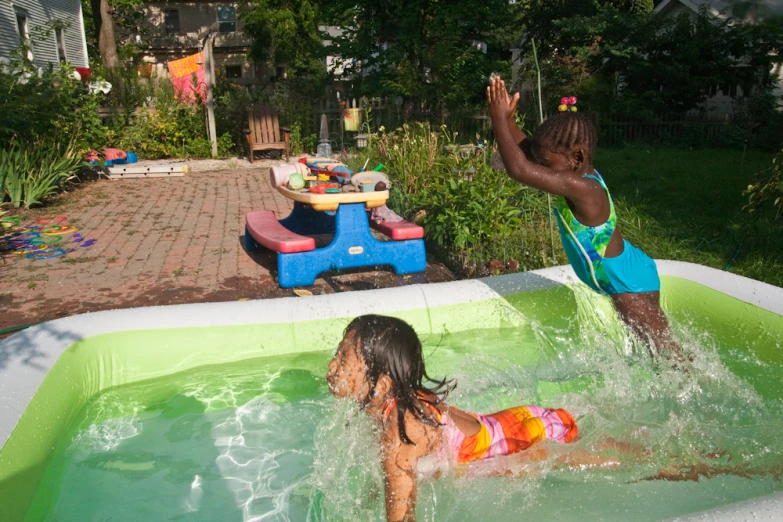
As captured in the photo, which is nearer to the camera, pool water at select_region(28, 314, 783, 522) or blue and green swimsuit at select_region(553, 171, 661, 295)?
pool water at select_region(28, 314, 783, 522)

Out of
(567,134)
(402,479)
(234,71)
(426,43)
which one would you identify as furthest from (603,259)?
(234,71)

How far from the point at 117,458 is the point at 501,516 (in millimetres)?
1781

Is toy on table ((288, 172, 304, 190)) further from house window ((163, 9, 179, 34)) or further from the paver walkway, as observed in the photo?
house window ((163, 9, 179, 34))

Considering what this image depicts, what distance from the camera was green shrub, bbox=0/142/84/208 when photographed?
28.1 ft

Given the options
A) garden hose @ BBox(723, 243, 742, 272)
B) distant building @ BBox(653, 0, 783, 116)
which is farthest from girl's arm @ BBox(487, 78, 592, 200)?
distant building @ BBox(653, 0, 783, 116)

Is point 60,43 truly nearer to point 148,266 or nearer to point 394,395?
point 148,266

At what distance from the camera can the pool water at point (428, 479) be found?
266 cm

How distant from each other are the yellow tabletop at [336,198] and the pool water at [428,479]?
1.84m

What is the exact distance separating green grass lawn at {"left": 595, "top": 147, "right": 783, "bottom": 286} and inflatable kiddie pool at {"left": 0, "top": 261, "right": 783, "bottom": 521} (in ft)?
4.58

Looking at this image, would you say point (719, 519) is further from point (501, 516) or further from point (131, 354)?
point (131, 354)

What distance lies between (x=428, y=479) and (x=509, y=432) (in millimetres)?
431

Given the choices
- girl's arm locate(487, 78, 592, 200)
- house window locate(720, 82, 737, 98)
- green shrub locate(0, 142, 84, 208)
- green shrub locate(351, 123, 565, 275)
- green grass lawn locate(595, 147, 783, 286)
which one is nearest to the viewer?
girl's arm locate(487, 78, 592, 200)

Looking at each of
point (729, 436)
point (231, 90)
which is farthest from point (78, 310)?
point (231, 90)

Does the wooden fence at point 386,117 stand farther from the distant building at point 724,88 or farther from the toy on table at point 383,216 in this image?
the distant building at point 724,88
